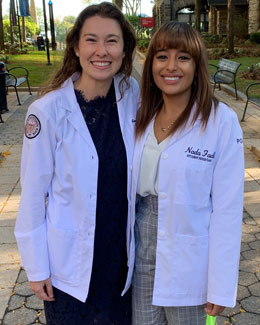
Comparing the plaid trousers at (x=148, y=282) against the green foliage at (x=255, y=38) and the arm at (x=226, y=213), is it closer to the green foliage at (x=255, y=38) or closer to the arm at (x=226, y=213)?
the arm at (x=226, y=213)

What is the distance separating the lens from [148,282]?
1.87 meters

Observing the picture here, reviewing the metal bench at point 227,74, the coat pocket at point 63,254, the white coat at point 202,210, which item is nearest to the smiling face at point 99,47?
the white coat at point 202,210

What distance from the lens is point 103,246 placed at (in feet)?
6.05

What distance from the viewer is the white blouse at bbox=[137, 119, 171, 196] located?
5.75 ft

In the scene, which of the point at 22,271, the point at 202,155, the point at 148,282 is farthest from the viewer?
the point at 22,271

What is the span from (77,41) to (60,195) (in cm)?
70

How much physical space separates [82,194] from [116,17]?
0.80 m

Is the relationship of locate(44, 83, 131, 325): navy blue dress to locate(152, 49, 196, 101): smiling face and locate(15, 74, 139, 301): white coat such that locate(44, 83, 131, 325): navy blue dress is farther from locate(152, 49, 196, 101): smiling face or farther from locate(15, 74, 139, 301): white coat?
locate(152, 49, 196, 101): smiling face

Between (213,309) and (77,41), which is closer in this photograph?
(213,309)

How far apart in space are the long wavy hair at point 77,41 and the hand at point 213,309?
39.8 inches

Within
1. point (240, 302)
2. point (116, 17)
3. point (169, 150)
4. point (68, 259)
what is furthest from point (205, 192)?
point (240, 302)

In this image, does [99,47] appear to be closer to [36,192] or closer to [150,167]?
[150,167]

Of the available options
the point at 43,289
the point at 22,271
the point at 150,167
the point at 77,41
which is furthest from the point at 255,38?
the point at 43,289

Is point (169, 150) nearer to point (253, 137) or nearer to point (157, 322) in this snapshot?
point (157, 322)
